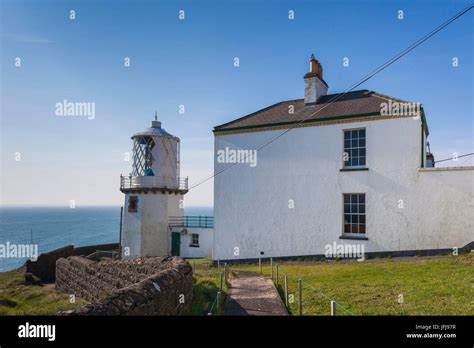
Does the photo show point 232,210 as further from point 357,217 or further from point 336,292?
point 336,292

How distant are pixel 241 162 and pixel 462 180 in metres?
10.3

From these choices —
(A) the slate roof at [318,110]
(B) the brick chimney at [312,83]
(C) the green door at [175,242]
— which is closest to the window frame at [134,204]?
(C) the green door at [175,242]

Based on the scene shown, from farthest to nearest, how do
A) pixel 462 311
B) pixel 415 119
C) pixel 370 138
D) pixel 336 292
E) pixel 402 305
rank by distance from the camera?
pixel 370 138 < pixel 415 119 < pixel 336 292 < pixel 402 305 < pixel 462 311

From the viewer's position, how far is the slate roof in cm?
1497

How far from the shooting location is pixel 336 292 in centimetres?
893

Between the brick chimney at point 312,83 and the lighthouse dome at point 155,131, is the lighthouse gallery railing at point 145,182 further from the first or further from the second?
the brick chimney at point 312,83

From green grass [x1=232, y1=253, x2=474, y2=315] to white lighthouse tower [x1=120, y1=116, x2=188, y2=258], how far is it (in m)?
12.7

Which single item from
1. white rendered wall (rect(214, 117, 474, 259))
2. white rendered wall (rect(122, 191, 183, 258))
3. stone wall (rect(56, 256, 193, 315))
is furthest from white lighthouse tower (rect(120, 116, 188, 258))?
white rendered wall (rect(214, 117, 474, 259))

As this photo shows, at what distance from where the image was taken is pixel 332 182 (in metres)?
15.0

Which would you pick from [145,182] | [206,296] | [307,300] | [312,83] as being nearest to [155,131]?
[145,182]

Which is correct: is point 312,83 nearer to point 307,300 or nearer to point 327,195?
point 327,195

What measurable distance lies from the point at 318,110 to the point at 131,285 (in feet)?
43.2

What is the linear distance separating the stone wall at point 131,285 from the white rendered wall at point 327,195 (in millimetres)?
6698
